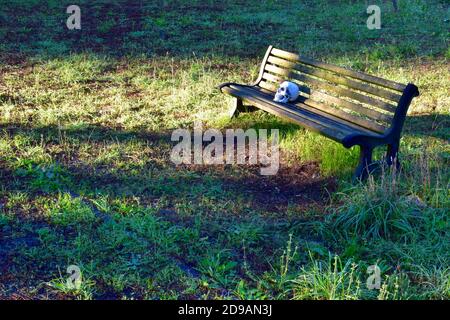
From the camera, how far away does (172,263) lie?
4375 mm

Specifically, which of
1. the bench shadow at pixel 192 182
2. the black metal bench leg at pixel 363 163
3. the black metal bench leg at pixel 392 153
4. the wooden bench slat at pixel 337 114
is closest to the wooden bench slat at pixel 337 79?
the wooden bench slat at pixel 337 114

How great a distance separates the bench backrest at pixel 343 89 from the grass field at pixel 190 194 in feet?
1.21

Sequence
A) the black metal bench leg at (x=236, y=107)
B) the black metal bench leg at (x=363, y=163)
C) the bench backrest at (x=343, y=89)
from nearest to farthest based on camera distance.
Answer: the black metal bench leg at (x=363, y=163) < the bench backrest at (x=343, y=89) < the black metal bench leg at (x=236, y=107)

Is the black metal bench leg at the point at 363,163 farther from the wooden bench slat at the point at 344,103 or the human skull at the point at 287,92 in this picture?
the human skull at the point at 287,92

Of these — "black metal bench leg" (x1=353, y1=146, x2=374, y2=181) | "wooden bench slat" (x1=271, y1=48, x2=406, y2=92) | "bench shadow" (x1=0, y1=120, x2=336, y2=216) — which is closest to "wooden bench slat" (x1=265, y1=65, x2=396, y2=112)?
"wooden bench slat" (x1=271, y1=48, x2=406, y2=92)

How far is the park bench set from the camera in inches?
217

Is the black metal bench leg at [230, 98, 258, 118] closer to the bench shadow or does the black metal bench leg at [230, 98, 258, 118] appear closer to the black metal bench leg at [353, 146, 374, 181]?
the bench shadow

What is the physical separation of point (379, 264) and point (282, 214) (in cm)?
107

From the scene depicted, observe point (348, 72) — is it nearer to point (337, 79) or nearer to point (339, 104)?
point (337, 79)

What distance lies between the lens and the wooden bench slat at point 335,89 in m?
5.77

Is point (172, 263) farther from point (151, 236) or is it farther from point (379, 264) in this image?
point (379, 264)

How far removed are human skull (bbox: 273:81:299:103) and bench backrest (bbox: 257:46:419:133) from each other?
11cm

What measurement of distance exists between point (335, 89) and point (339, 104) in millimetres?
184

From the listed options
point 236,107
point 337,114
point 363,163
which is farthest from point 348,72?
point 236,107
